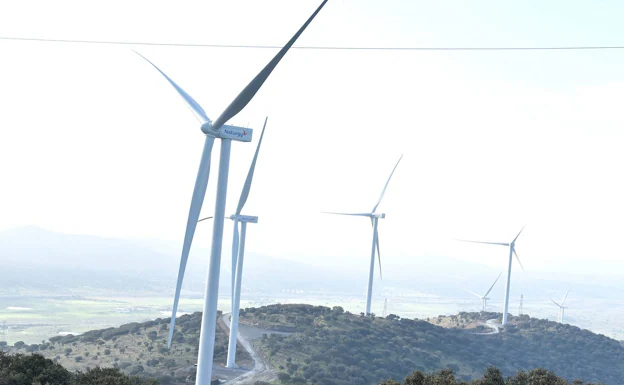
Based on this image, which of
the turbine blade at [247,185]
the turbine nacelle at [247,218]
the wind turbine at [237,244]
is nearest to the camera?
the wind turbine at [237,244]

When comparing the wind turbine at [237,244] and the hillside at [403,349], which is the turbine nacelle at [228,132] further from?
the hillside at [403,349]

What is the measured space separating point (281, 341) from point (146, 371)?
2674 centimetres

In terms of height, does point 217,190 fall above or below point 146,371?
above

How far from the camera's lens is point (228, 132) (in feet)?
147

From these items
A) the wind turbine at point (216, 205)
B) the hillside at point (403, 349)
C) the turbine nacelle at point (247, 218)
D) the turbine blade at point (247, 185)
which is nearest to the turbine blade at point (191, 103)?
the wind turbine at point (216, 205)

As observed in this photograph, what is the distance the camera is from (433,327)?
14062 cm

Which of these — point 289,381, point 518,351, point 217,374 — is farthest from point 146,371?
point 518,351

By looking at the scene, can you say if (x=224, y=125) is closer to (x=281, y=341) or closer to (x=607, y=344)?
(x=281, y=341)

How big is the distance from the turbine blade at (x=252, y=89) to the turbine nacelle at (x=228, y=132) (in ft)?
0.87

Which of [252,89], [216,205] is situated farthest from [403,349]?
[252,89]

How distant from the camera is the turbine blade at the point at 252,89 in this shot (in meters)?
37.9

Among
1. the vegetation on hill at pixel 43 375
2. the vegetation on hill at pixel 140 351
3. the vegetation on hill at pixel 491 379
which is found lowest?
the vegetation on hill at pixel 140 351

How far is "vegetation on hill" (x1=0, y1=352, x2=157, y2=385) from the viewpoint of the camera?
151 feet

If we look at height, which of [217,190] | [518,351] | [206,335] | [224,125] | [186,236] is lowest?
[518,351]
